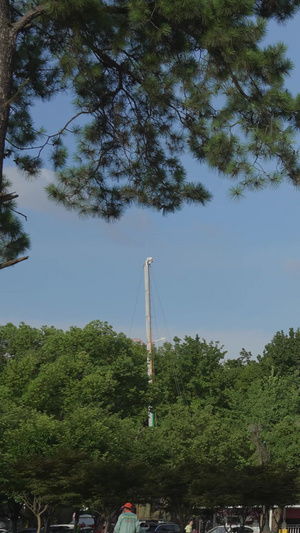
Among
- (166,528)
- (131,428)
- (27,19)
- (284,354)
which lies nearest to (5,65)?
(27,19)

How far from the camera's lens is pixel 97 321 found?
54.5 meters

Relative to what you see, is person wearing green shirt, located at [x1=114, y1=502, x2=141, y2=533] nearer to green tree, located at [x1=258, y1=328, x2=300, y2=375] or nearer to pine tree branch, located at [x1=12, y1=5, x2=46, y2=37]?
pine tree branch, located at [x1=12, y1=5, x2=46, y2=37]

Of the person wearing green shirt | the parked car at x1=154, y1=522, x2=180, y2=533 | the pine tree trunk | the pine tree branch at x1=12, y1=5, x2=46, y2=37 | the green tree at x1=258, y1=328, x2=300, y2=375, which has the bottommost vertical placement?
the person wearing green shirt

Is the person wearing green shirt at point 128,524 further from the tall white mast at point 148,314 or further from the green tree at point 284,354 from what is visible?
the green tree at point 284,354

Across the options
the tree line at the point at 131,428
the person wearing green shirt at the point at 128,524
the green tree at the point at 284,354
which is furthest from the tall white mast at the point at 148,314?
the person wearing green shirt at the point at 128,524

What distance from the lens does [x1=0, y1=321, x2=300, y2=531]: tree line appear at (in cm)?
3269

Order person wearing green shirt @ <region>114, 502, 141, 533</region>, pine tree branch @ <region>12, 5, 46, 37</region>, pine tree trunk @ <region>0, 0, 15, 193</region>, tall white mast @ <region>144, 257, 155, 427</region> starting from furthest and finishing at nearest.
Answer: tall white mast @ <region>144, 257, 155, 427</region>, person wearing green shirt @ <region>114, 502, 141, 533</region>, pine tree branch @ <region>12, 5, 46, 37</region>, pine tree trunk @ <region>0, 0, 15, 193</region>

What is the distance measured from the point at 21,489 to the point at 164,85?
25.5m

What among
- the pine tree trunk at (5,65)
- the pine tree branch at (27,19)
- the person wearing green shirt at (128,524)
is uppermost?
the pine tree branch at (27,19)

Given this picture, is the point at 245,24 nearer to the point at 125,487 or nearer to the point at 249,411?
the point at 125,487

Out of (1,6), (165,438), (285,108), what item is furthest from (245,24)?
(165,438)

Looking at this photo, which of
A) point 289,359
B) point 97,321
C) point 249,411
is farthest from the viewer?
point 289,359

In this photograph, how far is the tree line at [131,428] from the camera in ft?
Answer: 107

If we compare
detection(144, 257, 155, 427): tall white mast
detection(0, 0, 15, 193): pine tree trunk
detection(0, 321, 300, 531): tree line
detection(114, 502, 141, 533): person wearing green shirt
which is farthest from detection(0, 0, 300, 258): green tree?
detection(144, 257, 155, 427): tall white mast
